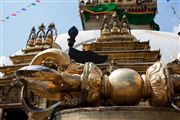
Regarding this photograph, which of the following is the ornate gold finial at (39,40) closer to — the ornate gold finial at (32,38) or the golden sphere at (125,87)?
the ornate gold finial at (32,38)

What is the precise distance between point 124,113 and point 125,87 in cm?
17

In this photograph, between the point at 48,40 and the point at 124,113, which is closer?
the point at 124,113

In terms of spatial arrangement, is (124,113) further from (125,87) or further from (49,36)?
(49,36)

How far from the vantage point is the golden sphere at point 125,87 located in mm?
1685

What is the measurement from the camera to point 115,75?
1.72 m

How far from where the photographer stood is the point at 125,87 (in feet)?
5.52

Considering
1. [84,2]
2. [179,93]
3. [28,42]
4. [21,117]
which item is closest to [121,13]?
[84,2]

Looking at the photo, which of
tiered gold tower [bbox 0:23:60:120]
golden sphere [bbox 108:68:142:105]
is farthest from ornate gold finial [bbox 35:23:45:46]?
golden sphere [bbox 108:68:142:105]

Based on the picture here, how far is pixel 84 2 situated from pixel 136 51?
1300cm

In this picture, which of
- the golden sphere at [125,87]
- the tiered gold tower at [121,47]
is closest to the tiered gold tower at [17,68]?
the tiered gold tower at [121,47]

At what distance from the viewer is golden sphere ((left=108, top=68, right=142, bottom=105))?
1685 millimetres

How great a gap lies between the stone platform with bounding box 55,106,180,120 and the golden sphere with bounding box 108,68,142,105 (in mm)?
141

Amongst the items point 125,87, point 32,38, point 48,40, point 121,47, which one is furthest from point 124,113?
point 32,38

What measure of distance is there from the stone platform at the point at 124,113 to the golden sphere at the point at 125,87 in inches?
5.5
